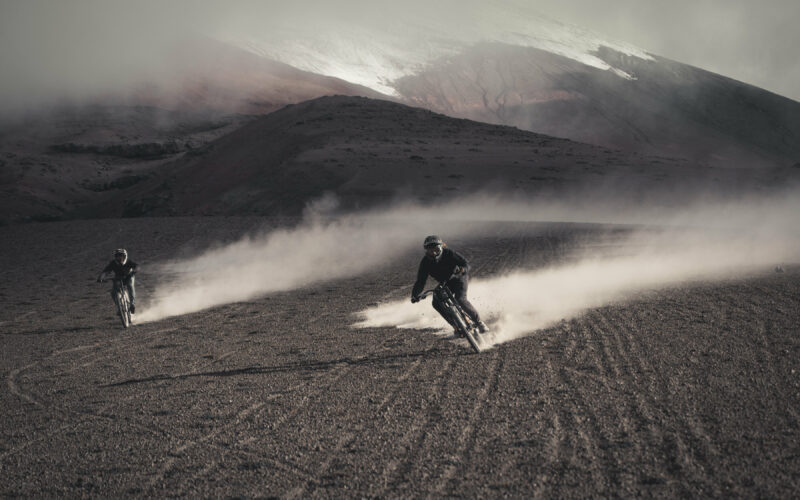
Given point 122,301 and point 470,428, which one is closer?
point 470,428

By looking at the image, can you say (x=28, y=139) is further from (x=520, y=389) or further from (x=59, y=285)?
(x=520, y=389)

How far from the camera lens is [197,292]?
68.0 ft

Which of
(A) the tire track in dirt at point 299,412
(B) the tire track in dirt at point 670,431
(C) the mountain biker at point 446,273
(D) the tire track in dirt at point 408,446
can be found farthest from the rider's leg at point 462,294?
(B) the tire track in dirt at point 670,431

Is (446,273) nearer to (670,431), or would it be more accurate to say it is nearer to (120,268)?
(670,431)

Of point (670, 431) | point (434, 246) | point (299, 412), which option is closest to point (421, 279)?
point (434, 246)

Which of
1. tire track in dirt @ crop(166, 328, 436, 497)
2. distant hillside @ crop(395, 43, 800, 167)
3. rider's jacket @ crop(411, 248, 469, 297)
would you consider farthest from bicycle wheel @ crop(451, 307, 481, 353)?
distant hillside @ crop(395, 43, 800, 167)

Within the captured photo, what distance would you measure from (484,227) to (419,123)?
123ft

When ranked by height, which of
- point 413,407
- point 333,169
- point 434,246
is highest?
point 333,169

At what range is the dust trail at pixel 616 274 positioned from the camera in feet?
46.2

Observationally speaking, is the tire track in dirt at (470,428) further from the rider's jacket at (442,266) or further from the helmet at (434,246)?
the helmet at (434,246)

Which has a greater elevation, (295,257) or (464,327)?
(464,327)

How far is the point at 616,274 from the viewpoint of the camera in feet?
63.1

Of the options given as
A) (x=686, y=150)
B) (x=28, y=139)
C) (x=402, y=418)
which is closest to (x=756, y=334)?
(x=402, y=418)

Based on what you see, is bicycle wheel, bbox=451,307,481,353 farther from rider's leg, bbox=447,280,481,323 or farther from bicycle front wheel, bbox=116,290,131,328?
bicycle front wheel, bbox=116,290,131,328
